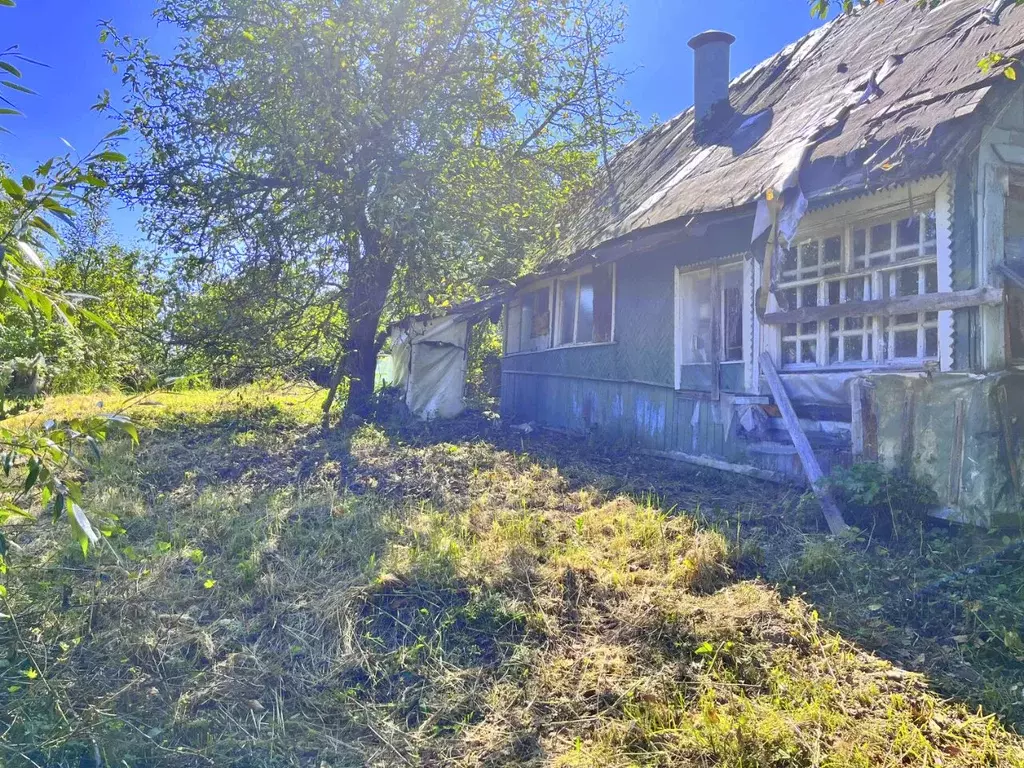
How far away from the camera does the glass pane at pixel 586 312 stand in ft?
34.0

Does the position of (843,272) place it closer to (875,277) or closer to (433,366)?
(875,277)

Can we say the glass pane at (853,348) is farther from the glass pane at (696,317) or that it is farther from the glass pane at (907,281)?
the glass pane at (696,317)

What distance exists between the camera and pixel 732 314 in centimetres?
730

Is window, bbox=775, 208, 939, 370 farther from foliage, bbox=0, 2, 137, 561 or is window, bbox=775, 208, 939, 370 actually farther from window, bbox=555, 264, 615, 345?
foliage, bbox=0, 2, 137, 561

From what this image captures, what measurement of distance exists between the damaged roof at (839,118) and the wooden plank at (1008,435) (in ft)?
5.45

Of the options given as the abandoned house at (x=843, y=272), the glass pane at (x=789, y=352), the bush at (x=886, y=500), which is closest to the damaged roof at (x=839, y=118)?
the abandoned house at (x=843, y=272)

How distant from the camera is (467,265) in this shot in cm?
982

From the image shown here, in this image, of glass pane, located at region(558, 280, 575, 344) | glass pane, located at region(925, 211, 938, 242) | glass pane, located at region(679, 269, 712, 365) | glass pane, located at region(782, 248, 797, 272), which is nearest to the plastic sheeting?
glass pane, located at region(782, 248, 797, 272)

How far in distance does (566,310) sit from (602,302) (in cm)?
140

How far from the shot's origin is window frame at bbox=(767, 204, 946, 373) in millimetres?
5195

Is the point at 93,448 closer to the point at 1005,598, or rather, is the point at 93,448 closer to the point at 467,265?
the point at 1005,598

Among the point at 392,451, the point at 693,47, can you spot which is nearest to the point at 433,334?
the point at 392,451

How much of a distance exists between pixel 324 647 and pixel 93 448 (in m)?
2.07

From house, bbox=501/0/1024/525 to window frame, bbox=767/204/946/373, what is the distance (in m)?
0.02
